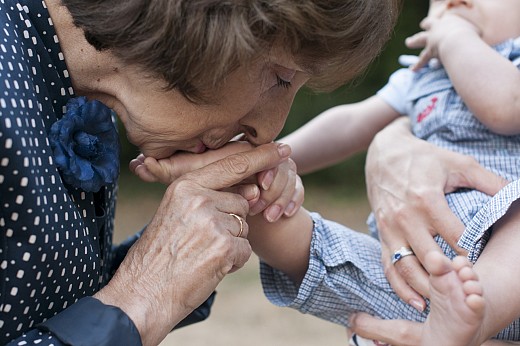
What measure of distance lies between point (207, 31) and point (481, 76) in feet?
2.75

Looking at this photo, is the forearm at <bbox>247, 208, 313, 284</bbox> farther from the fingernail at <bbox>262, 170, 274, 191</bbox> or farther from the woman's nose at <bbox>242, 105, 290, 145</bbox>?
the woman's nose at <bbox>242, 105, 290, 145</bbox>

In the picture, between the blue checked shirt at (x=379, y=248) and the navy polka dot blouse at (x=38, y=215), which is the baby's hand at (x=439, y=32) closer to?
the blue checked shirt at (x=379, y=248)

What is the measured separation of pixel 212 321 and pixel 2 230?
3454 millimetres

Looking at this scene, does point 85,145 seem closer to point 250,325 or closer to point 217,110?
point 217,110

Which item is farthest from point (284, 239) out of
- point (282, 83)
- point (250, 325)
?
point (250, 325)

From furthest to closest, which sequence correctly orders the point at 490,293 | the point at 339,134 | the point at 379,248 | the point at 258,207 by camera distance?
1. the point at 339,134
2. the point at 379,248
3. the point at 258,207
4. the point at 490,293

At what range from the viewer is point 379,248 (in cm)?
213

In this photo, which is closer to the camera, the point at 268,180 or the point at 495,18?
the point at 268,180

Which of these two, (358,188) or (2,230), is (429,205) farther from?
(358,188)

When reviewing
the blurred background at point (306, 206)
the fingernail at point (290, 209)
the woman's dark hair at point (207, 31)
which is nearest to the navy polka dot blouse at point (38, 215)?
the woman's dark hair at point (207, 31)

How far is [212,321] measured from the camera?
15.8ft

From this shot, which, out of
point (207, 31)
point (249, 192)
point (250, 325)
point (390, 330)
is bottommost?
point (250, 325)

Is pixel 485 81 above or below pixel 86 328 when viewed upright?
above

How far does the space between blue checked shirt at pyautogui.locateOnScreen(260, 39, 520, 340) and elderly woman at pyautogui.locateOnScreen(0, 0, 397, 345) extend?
0.97 ft
